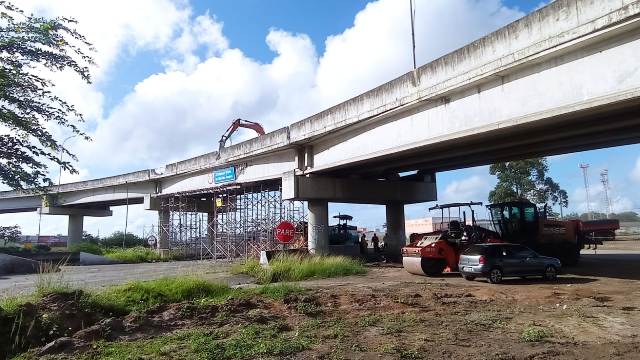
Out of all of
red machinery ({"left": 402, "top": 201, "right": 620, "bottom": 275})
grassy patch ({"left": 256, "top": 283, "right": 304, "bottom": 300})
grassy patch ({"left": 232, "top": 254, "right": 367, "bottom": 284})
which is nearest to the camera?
grassy patch ({"left": 256, "top": 283, "right": 304, "bottom": 300})

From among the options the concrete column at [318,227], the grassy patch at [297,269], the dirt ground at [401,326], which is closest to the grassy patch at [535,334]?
the dirt ground at [401,326]

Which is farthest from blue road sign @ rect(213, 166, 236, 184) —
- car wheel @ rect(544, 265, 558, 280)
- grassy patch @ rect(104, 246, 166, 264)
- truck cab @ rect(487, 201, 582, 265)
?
car wheel @ rect(544, 265, 558, 280)

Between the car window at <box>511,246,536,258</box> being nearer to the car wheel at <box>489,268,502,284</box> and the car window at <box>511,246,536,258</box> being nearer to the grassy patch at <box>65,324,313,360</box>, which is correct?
the car wheel at <box>489,268,502,284</box>

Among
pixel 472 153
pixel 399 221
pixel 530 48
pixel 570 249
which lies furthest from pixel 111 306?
pixel 399 221

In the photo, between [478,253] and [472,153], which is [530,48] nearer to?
[478,253]

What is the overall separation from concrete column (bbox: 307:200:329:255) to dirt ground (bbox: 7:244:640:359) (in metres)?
11.4

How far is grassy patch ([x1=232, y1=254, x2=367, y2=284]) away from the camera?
19719mm

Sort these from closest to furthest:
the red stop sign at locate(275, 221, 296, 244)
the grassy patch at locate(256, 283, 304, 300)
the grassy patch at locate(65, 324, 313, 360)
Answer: the grassy patch at locate(65, 324, 313, 360) → the grassy patch at locate(256, 283, 304, 300) → the red stop sign at locate(275, 221, 296, 244)

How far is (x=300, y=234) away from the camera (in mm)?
31906

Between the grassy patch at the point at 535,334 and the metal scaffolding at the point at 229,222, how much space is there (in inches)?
845

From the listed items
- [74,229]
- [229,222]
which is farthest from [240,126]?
[74,229]

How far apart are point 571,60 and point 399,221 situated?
19.8m

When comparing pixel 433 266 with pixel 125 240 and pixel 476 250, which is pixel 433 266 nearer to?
pixel 476 250

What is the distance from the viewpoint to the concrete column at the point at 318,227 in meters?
27.0
